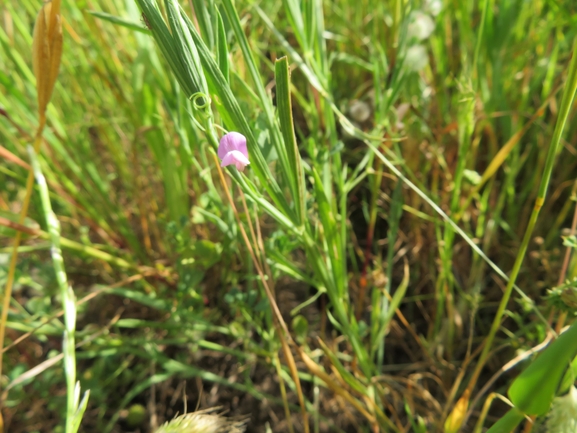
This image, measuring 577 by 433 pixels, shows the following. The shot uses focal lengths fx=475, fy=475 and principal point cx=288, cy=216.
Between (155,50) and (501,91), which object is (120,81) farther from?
(501,91)

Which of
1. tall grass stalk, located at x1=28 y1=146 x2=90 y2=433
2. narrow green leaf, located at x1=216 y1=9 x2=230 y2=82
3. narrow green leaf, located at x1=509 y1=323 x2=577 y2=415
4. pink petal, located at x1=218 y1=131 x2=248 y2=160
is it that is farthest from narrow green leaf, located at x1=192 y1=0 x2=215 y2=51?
narrow green leaf, located at x1=509 y1=323 x2=577 y2=415

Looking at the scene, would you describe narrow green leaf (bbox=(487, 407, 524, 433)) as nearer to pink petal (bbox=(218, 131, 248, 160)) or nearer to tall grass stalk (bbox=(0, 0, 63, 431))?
pink petal (bbox=(218, 131, 248, 160))

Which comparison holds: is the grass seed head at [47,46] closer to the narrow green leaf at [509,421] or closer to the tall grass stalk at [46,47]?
the tall grass stalk at [46,47]

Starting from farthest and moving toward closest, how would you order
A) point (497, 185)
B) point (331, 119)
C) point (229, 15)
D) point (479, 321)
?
point (497, 185), point (479, 321), point (331, 119), point (229, 15)

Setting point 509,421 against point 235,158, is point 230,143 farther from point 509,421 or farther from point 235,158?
point 509,421

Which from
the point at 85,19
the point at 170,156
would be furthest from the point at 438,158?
the point at 85,19

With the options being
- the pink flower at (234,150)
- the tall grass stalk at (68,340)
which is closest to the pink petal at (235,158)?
the pink flower at (234,150)
